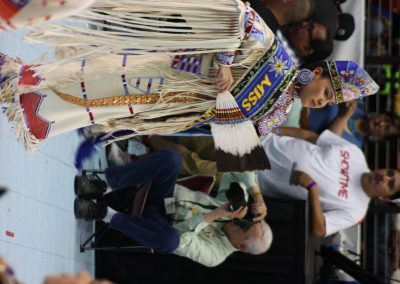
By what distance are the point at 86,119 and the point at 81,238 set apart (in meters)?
1.29

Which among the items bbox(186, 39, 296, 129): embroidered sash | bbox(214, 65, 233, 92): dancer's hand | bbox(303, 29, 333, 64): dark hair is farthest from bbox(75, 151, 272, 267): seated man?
bbox(303, 29, 333, 64): dark hair

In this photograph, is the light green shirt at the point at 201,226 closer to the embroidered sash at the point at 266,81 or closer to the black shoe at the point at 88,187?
the black shoe at the point at 88,187

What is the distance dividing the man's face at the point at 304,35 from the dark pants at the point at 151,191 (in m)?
1.53

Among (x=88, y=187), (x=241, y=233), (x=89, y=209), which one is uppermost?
(x=88, y=187)

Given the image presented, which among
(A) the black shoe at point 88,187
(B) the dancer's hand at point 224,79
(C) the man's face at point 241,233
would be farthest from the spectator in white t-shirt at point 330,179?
(B) the dancer's hand at point 224,79

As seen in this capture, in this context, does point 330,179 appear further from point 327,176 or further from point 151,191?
point 151,191

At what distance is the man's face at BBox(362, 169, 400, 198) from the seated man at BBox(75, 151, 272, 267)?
891mm

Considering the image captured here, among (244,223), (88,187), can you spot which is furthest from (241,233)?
(88,187)

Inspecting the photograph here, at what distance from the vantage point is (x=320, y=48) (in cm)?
484

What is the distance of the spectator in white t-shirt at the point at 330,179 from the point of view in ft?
14.0

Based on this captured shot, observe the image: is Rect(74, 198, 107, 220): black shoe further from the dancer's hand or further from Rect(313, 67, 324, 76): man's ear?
Rect(313, 67, 324, 76): man's ear

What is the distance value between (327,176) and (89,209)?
1.57 m

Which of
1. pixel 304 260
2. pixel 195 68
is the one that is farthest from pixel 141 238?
pixel 195 68

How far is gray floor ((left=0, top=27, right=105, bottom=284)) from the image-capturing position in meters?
3.06
